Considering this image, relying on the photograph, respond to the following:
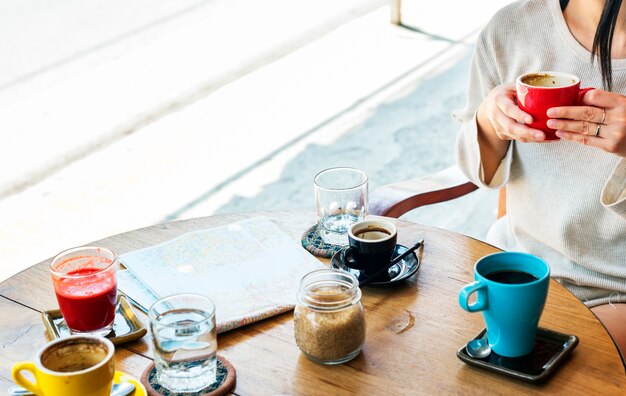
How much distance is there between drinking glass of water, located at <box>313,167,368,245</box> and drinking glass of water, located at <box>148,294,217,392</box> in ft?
1.22

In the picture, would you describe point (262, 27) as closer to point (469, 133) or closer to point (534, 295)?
point (469, 133)

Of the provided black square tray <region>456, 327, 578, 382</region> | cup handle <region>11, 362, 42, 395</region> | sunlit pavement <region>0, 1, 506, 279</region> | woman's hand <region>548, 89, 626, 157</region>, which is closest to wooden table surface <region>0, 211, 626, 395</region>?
black square tray <region>456, 327, 578, 382</region>

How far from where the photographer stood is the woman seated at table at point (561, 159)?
146 centimetres

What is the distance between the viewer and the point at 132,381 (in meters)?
1.06

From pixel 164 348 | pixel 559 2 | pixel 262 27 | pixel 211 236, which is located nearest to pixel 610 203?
pixel 559 2

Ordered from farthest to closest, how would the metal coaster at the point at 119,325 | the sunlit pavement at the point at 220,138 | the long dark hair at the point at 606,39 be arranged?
the sunlit pavement at the point at 220,138
the long dark hair at the point at 606,39
the metal coaster at the point at 119,325

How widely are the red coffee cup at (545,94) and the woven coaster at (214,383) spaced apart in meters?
0.60

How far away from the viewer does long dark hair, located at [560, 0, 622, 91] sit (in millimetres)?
1391

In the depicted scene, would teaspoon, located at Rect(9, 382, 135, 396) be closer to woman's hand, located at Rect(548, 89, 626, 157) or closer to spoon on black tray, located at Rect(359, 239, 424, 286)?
spoon on black tray, located at Rect(359, 239, 424, 286)

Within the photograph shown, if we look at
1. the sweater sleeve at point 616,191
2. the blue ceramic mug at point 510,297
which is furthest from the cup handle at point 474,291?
the sweater sleeve at point 616,191

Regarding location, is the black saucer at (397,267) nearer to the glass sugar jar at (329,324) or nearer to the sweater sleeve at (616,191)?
the glass sugar jar at (329,324)

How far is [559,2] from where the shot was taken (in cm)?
154

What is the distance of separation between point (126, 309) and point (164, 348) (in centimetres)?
20

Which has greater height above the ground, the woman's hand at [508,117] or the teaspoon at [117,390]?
the woman's hand at [508,117]
